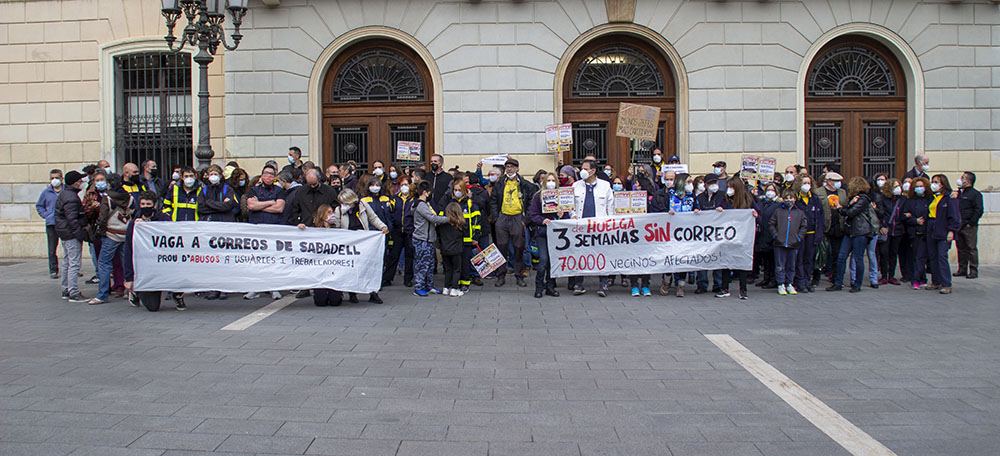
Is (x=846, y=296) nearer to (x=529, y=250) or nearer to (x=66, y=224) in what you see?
(x=529, y=250)

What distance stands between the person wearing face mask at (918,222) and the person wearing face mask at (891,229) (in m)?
0.12

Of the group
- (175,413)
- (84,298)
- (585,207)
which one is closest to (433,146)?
(585,207)

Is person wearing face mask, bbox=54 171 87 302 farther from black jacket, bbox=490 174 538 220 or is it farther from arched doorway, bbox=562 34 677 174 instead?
arched doorway, bbox=562 34 677 174

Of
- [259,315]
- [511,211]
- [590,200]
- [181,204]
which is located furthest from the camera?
[511,211]

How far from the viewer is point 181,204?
11500 millimetres

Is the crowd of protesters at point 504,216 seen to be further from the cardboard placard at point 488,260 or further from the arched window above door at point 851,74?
the arched window above door at point 851,74

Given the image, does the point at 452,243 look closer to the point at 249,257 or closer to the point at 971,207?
the point at 249,257

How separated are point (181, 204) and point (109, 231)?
1.06m

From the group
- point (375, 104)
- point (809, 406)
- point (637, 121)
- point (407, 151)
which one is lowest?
point (809, 406)

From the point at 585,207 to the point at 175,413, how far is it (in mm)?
7603

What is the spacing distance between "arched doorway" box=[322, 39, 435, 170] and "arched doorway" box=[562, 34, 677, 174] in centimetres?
327

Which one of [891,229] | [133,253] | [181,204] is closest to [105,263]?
[133,253]

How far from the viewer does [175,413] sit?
5453mm

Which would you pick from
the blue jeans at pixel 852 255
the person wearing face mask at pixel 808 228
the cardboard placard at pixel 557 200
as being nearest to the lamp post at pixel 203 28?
the cardboard placard at pixel 557 200
